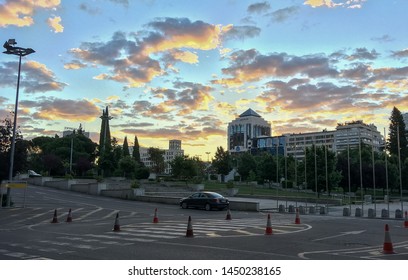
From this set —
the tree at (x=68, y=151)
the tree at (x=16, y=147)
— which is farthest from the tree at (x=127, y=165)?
the tree at (x=16, y=147)

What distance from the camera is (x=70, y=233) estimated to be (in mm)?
16172

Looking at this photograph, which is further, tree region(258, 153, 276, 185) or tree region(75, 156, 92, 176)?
tree region(258, 153, 276, 185)

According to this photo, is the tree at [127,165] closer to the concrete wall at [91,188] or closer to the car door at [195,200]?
the concrete wall at [91,188]

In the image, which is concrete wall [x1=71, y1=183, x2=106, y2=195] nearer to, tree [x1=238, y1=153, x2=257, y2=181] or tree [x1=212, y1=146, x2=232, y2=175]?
tree [x1=238, y1=153, x2=257, y2=181]

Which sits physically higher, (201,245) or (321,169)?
(321,169)

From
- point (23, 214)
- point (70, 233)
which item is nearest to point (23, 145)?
point (23, 214)

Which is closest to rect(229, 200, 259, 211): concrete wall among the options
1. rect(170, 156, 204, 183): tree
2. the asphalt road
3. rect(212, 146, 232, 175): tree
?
the asphalt road

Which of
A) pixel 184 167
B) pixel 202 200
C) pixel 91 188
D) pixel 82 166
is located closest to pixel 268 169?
pixel 184 167

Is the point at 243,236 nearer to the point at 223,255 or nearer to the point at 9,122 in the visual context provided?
the point at 223,255

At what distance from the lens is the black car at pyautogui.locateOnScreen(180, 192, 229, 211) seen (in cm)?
3175

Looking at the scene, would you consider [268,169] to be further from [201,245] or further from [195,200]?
[201,245]

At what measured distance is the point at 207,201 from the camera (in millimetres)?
32156

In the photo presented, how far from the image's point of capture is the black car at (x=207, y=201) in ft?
104

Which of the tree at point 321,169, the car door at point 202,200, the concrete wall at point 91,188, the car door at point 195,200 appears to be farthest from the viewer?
the tree at point 321,169
